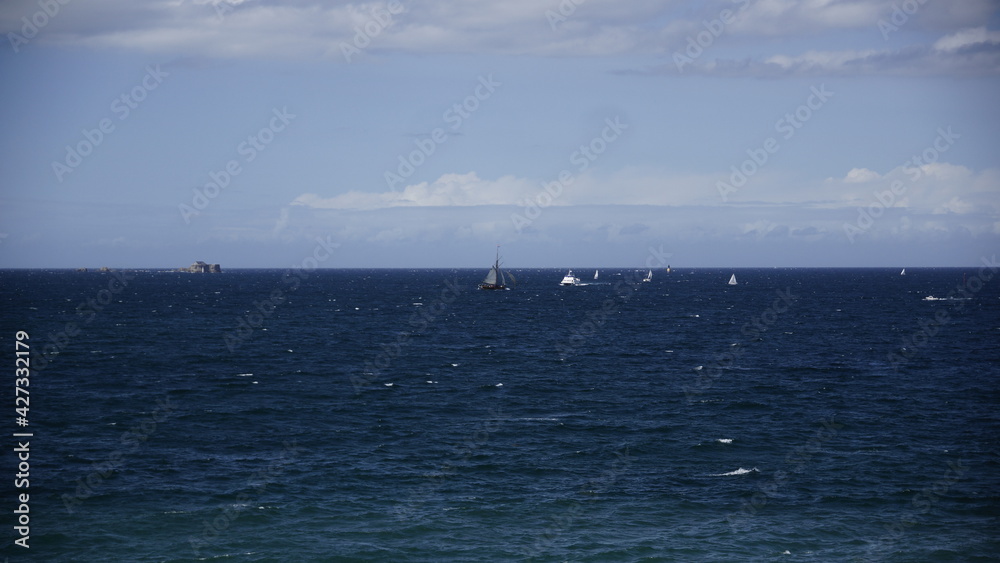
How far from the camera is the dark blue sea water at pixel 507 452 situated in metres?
35.6

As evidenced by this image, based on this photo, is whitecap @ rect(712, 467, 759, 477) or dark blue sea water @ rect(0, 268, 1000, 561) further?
whitecap @ rect(712, 467, 759, 477)

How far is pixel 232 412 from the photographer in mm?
61562

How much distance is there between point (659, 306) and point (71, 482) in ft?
516

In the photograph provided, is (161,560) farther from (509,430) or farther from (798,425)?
(798,425)

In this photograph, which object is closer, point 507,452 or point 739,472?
point 739,472

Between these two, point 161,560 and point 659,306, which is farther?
point 659,306

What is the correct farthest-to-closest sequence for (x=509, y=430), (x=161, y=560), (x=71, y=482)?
1. (x=509, y=430)
2. (x=71, y=482)
3. (x=161, y=560)

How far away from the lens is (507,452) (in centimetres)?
5038

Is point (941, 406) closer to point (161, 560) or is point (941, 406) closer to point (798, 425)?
point (798, 425)

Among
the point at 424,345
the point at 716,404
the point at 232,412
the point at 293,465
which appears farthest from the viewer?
the point at 424,345

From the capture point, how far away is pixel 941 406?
64.6 meters

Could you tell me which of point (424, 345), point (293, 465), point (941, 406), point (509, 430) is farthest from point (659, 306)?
point (293, 465)

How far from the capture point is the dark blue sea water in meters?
35.6

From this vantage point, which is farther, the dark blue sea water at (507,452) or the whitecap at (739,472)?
the whitecap at (739,472)
